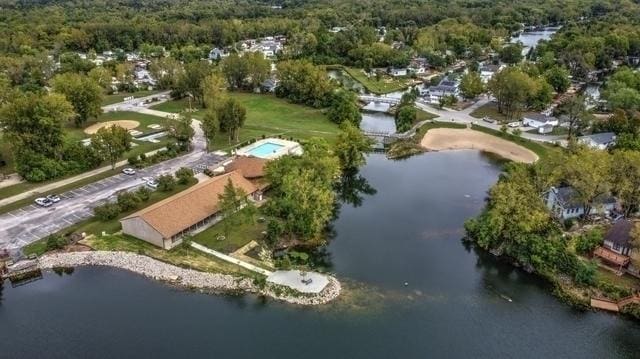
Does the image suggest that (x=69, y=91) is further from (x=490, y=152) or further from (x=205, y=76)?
(x=490, y=152)

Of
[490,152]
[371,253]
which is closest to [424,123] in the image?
[490,152]

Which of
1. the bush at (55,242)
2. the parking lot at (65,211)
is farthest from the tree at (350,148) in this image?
the bush at (55,242)

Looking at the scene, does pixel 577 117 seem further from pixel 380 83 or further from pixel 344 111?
pixel 380 83

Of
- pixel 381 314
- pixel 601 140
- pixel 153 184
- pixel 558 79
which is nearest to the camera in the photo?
pixel 381 314

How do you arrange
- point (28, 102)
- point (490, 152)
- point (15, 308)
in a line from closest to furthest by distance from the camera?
1. point (15, 308)
2. point (28, 102)
3. point (490, 152)

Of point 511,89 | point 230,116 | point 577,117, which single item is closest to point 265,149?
point 230,116

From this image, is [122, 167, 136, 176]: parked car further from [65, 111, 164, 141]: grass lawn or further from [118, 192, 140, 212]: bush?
[65, 111, 164, 141]: grass lawn

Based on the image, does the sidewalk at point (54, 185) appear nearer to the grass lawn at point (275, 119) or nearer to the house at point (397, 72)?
the grass lawn at point (275, 119)

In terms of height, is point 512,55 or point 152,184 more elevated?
point 512,55
